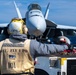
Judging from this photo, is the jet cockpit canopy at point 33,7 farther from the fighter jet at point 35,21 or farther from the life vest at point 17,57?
the life vest at point 17,57

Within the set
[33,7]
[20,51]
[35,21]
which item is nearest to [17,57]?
[20,51]

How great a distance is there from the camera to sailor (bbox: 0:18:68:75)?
4336mm

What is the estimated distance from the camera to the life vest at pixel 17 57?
14.2ft

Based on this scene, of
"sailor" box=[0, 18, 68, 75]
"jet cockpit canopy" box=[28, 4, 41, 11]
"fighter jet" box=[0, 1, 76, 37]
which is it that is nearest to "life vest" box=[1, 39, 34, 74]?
"sailor" box=[0, 18, 68, 75]

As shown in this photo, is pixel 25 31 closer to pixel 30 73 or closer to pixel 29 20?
pixel 30 73

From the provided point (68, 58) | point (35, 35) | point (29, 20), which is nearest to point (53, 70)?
point (68, 58)

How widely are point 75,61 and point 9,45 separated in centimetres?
99

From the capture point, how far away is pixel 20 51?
4348mm

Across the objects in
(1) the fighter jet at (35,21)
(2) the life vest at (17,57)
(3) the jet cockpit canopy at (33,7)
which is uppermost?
(3) the jet cockpit canopy at (33,7)

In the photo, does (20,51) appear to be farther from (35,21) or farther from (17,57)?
(35,21)

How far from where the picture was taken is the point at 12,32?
4375mm

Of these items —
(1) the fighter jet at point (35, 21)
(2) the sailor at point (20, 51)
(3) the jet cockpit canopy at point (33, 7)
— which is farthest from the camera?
(3) the jet cockpit canopy at point (33, 7)

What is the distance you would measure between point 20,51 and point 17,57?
9 cm

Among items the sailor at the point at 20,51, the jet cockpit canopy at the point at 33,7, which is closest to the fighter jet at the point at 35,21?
the jet cockpit canopy at the point at 33,7
